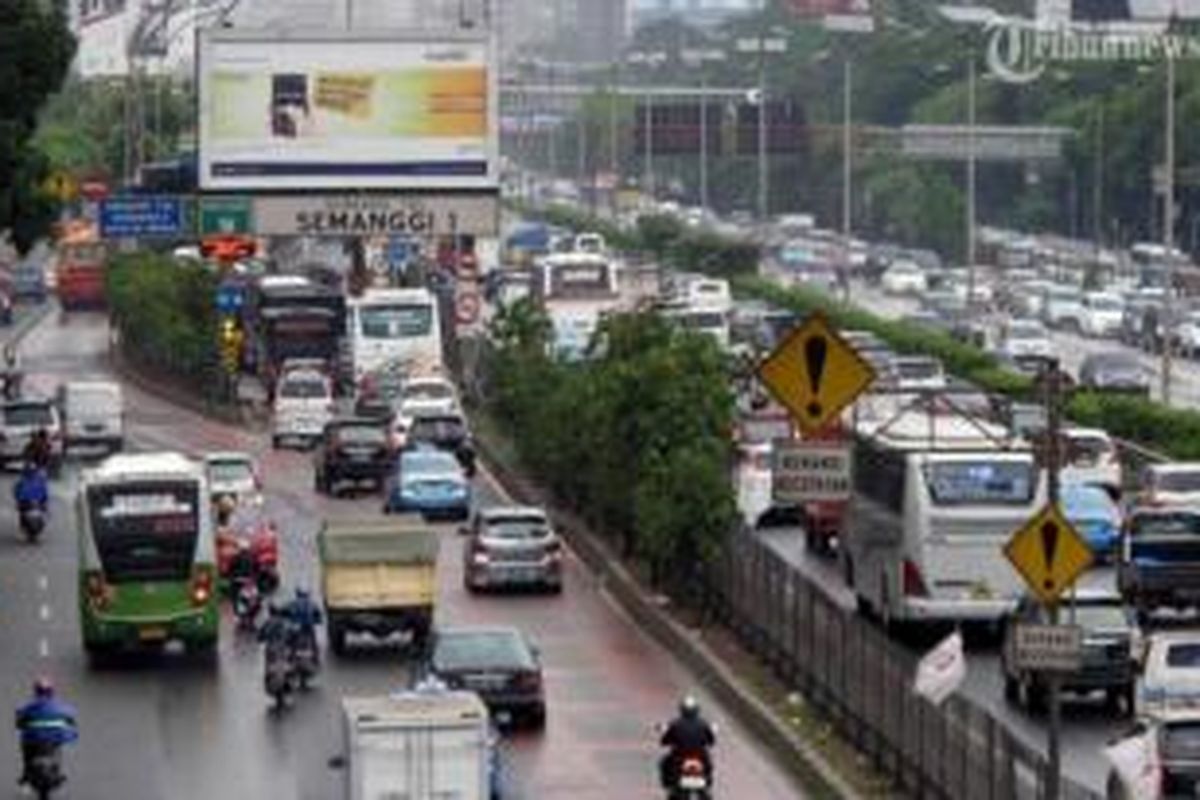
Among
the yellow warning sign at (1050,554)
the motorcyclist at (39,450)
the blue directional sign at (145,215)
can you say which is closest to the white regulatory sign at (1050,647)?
the yellow warning sign at (1050,554)

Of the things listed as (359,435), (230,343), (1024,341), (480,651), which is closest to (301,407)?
(359,435)

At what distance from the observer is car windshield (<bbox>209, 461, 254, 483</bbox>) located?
214ft

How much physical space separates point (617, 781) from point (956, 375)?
167 ft

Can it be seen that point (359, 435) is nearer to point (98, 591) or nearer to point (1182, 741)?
point (98, 591)

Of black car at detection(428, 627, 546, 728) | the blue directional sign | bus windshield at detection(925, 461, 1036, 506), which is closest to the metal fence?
bus windshield at detection(925, 461, 1036, 506)

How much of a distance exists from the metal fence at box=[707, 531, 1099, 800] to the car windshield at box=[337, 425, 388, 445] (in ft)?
72.7

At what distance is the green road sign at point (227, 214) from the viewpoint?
87812 millimetres

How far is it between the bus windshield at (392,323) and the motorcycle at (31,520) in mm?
28621

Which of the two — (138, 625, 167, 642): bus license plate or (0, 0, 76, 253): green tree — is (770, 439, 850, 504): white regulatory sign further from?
(0, 0, 76, 253): green tree

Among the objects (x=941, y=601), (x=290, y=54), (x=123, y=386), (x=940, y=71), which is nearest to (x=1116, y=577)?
(x=941, y=601)

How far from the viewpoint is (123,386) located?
4173 inches

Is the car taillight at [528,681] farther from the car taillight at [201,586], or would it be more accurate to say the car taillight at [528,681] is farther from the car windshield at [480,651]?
the car taillight at [201,586]

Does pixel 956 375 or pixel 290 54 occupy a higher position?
pixel 290 54

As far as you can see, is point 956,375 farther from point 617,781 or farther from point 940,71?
point 940,71
